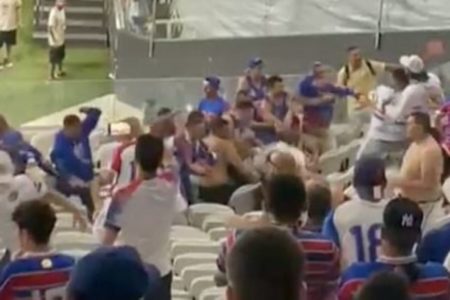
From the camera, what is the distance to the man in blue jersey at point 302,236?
5277mm

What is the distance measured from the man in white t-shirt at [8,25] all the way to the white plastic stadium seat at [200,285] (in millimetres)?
12865

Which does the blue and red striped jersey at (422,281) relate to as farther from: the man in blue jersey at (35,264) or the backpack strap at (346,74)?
the backpack strap at (346,74)

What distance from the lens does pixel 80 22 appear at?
21000 mm

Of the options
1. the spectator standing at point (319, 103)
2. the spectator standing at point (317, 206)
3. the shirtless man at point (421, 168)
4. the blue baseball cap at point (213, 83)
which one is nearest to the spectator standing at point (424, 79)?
the spectator standing at point (319, 103)

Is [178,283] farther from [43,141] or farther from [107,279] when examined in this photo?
[43,141]

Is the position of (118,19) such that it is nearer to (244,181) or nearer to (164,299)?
(244,181)

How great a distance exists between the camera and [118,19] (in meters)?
17.3

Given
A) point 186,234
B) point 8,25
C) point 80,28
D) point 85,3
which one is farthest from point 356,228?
point 85,3

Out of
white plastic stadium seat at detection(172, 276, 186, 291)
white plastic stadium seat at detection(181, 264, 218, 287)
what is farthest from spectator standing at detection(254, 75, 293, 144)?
white plastic stadium seat at detection(181, 264, 218, 287)

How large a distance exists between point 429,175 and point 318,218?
95.4 inches

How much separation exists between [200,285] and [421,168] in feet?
6.61

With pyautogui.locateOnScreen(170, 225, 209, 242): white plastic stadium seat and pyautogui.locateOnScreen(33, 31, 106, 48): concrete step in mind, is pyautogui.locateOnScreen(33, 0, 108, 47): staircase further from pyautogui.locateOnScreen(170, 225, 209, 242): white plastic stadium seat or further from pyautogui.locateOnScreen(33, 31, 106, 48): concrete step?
pyautogui.locateOnScreen(170, 225, 209, 242): white plastic stadium seat

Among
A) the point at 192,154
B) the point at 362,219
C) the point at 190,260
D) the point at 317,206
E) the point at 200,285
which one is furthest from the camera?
the point at 192,154

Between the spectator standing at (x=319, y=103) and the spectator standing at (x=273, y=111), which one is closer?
the spectator standing at (x=273, y=111)
